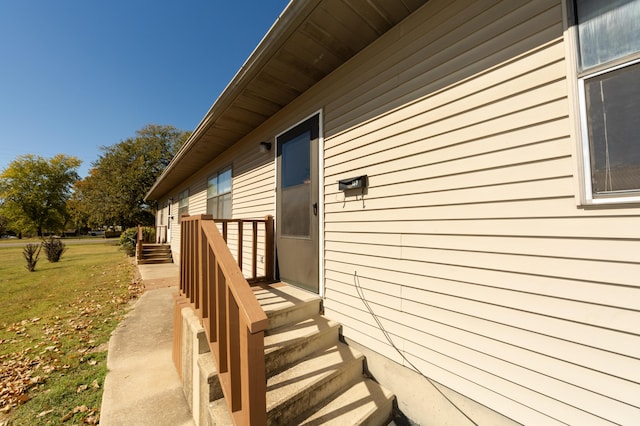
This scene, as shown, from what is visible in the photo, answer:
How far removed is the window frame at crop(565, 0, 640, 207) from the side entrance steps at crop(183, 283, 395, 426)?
Answer: 2069mm

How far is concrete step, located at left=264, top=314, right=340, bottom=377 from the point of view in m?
2.10

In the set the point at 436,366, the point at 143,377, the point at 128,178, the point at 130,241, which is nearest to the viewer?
the point at 436,366

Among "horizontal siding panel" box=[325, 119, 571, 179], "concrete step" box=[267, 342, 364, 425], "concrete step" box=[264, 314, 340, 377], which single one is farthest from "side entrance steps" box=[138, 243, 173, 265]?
"horizontal siding panel" box=[325, 119, 571, 179]

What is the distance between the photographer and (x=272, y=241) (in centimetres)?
393

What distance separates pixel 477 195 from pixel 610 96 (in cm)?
80

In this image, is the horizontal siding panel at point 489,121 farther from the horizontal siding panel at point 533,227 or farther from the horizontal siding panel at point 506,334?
the horizontal siding panel at point 506,334

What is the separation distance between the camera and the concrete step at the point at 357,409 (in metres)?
1.84

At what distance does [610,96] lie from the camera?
1319 millimetres

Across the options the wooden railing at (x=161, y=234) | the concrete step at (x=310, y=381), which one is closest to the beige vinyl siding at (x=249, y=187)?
the concrete step at (x=310, y=381)

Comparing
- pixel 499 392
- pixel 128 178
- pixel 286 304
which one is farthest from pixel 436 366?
pixel 128 178

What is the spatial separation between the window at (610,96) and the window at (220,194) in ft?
18.6

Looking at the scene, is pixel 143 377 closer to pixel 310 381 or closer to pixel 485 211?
pixel 310 381

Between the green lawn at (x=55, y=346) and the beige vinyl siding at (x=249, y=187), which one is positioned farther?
the beige vinyl siding at (x=249, y=187)

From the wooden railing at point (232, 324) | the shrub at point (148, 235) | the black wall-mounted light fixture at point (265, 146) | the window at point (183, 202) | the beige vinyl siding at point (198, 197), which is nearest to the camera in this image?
the wooden railing at point (232, 324)
